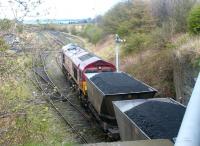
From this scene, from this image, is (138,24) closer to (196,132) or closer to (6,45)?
(6,45)

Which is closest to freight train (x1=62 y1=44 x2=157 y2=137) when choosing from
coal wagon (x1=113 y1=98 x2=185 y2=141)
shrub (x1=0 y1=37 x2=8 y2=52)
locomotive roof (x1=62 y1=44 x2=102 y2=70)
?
locomotive roof (x1=62 y1=44 x2=102 y2=70)

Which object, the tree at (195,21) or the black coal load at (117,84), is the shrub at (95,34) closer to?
the tree at (195,21)

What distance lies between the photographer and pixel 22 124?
7.30 meters

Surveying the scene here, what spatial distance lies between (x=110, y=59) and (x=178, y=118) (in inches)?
953

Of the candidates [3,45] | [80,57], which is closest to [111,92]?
[3,45]

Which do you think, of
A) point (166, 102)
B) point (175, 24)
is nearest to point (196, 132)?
point (166, 102)

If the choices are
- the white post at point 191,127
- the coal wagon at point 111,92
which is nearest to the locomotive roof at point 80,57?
the coal wagon at point 111,92

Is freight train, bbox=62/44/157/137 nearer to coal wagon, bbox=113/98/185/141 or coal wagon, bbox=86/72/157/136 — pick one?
coal wagon, bbox=86/72/157/136

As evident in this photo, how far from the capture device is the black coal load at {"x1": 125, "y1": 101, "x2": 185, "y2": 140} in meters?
9.07

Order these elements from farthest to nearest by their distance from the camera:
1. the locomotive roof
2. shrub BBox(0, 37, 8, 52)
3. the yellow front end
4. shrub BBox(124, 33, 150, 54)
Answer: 1. shrub BBox(124, 33, 150, 54)
2. the locomotive roof
3. the yellow front end
4. shrub BBox(0, 37, 8, 52)

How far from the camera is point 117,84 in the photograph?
1537cm

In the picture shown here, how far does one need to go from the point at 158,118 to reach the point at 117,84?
541 centimetres

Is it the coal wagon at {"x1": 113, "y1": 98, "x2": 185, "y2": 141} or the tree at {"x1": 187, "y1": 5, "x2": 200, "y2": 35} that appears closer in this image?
the coal wagon at {"x1": 113, "y1": 98, "x2": 185, "y2": 141}

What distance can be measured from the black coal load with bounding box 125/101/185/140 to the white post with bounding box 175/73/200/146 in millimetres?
5397
